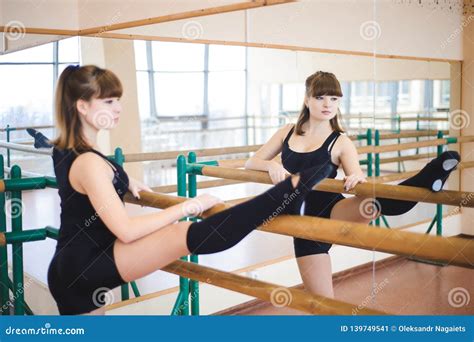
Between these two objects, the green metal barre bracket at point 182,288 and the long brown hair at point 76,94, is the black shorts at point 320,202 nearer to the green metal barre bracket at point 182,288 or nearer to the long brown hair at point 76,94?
the green metal barre bracket at point 182,288

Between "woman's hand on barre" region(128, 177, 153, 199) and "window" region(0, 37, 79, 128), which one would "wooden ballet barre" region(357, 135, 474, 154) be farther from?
"window" region(0, 37, 79, 128)

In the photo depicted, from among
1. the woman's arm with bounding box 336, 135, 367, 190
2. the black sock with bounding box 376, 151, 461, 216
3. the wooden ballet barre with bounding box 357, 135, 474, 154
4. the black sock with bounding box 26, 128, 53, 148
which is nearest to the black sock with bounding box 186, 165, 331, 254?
the black sock with bounding box 376, 151, 461, 216

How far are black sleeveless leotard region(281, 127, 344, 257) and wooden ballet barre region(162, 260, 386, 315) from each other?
1.37 ft

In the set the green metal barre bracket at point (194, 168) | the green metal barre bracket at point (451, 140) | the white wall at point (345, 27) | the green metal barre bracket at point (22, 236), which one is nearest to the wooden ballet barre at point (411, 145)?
the green metal barre bracket at point (451, 140)

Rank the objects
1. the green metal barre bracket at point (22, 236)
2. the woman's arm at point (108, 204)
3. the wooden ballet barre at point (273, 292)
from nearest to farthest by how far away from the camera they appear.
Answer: the woman's arm at point (108, 204) → the wooden ballet barre at point (273, 292) → the green metal barre bracket at point (22, 236)

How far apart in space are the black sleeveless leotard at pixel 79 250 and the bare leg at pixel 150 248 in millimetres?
24

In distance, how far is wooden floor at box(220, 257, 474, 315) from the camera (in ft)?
7.71

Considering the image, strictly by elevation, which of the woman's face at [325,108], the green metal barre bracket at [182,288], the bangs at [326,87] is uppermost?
the bangs at [326,87]

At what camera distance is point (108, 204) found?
165cm

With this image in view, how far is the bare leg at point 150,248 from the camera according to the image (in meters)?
1.75

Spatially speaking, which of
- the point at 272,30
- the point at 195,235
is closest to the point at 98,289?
the point at 195,235

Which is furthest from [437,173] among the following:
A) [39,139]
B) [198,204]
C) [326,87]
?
[39,139]

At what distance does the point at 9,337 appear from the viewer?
2215 millimetres

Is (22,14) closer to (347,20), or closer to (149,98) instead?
(149,98)
